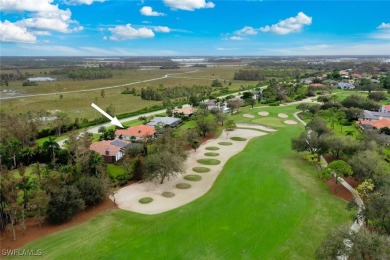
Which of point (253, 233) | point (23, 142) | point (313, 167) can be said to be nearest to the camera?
point (253, 233)

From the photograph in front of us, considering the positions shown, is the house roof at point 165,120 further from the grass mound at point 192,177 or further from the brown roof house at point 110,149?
the grass mound at point 192,177

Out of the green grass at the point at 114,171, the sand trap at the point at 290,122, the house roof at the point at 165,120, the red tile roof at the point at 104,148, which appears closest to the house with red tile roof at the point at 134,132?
the house roof at the point at 165,120

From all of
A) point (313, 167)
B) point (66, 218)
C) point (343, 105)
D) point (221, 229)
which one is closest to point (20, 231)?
point (66, 218)

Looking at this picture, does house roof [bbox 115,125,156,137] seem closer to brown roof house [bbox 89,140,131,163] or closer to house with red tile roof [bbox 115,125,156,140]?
house with red tile roof [bbox 115,125,156,140]

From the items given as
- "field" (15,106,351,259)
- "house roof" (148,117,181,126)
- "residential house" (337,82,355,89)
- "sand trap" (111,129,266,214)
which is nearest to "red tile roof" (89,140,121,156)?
"sand trap" (111,129,266,214)

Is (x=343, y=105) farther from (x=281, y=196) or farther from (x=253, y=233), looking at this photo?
(x=253, y=233)

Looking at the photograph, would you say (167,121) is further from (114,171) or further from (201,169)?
(114,171)

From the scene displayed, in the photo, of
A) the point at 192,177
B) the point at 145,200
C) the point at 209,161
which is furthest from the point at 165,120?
the point at 145,200
